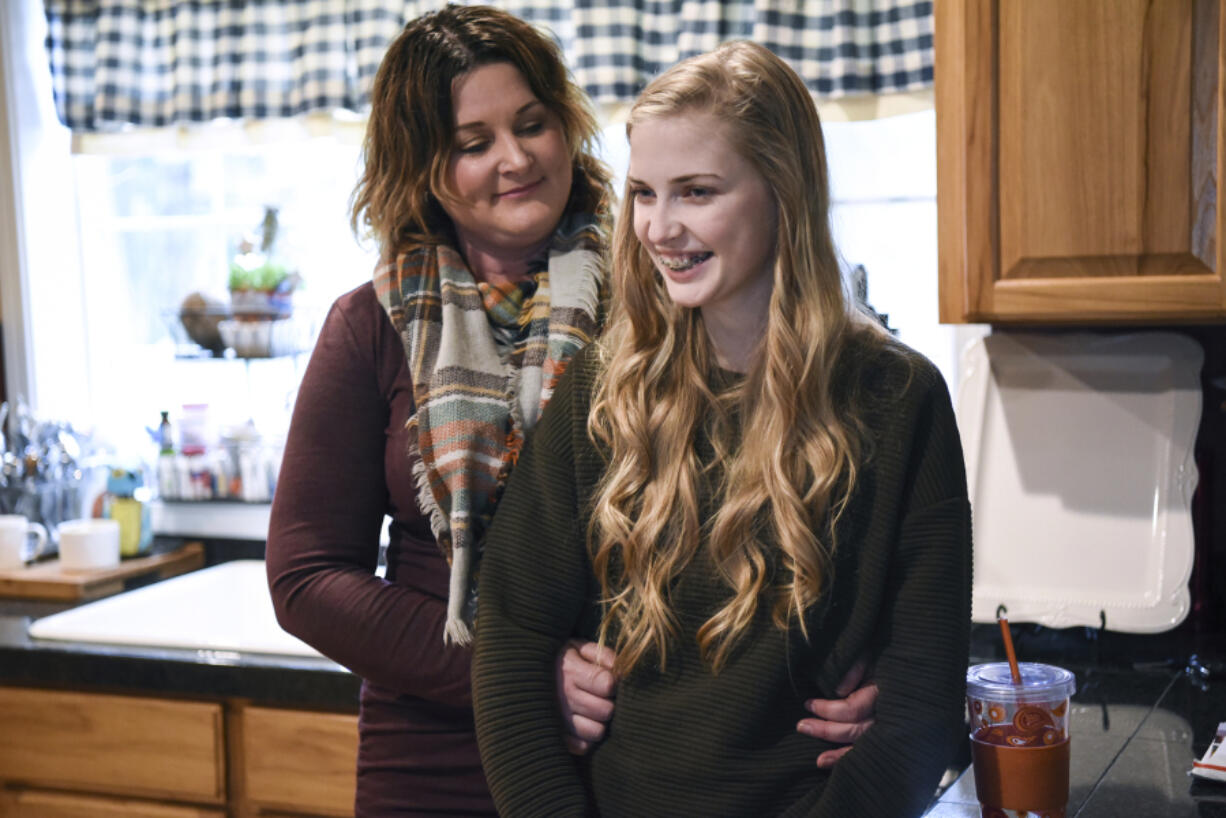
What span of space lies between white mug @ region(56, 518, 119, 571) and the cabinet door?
1.78m

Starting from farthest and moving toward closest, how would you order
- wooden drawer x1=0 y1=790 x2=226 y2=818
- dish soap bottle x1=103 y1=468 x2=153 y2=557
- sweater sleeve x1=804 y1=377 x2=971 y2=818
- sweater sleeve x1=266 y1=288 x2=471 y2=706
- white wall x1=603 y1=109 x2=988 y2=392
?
dish soap bottle x1=103 y1=468 x2=153 y2=557 → white wall x1=603 y1=109 x2=988 y2=392 → wooden drawer x1=0 y1=790 x2=226 y2=818 → sweater sleeve x1=266 y1=288 x2=471 y2=706 → sweater sleeve x1=804 y1=377 x2=971 y2=818

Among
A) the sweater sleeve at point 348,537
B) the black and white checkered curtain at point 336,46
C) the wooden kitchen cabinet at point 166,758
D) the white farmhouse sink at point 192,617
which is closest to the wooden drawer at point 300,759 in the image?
the wooden kitchen cabinet at point 166,758

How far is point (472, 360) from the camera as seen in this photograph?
1.35 m

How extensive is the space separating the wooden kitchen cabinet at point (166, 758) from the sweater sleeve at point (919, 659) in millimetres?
1156

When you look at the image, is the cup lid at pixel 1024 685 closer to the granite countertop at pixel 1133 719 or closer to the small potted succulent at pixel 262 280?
the granite countertop at pixel 1133 719

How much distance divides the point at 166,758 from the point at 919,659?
5.00 ft

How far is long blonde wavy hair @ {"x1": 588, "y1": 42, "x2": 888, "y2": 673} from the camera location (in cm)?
109

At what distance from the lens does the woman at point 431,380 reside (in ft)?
4.29

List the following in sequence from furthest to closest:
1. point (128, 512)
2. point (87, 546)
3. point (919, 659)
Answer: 1. point (128, 512)
2. point (87, 546)
3. point (919, 659)

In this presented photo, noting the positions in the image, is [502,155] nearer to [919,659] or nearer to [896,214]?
[919,659]

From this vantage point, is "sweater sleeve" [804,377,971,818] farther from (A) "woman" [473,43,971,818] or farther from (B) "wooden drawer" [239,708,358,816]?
(B) "wooden drawer" [239,708,358,816]

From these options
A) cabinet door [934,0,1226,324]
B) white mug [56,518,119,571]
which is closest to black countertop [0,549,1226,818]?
white mug [56,518,119,571]

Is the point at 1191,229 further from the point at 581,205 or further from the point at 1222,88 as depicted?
the point at 581,205

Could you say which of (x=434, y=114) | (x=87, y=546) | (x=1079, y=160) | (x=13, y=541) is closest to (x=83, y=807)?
(x=87, y=546)
